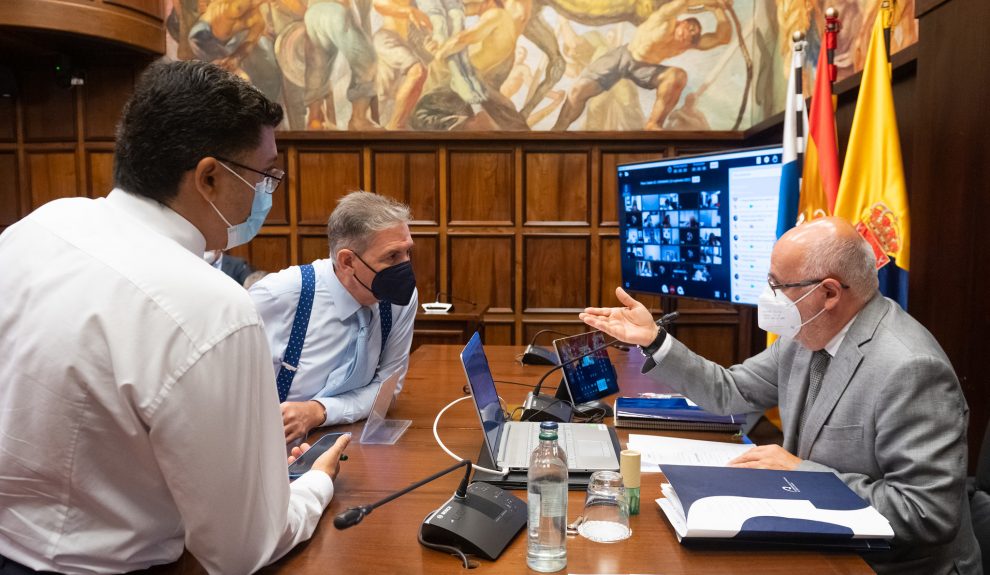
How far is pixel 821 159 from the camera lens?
3.13m

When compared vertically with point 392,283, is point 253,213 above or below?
above

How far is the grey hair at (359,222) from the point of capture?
2.31 meters

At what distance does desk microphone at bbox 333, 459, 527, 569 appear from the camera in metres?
1.22

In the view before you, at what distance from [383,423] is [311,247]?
14.7 feet

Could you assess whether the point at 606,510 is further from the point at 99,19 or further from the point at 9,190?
the point at 9,190

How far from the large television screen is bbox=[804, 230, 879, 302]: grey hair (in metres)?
1.33

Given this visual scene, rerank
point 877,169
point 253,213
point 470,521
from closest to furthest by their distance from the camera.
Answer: point 470,521, point 253,213, point 877,169

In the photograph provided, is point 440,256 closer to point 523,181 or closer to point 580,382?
point 523,181

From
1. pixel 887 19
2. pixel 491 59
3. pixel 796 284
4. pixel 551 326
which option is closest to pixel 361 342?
pixel 796 284

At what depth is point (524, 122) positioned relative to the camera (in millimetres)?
6086

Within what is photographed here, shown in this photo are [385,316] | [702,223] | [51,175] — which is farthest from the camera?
[51,175]

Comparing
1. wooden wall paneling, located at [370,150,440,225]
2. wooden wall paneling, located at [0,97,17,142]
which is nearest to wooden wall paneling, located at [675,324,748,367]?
wooden wall paneling, located at [370,150,440,225]

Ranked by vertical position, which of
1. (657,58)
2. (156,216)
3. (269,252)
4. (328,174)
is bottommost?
(269,252)

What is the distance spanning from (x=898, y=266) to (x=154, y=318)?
250 cm
